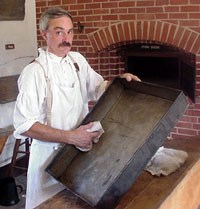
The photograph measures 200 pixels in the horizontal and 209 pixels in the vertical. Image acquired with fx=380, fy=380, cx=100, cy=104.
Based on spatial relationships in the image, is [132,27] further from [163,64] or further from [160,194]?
[160,194]

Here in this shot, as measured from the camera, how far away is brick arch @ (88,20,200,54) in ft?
10.1

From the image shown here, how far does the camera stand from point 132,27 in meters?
3.28

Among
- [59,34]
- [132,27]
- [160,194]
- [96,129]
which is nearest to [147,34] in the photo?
[132,27]

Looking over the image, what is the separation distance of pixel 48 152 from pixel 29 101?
283 millimetres

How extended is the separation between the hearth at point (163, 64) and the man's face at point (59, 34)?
171 centimetres

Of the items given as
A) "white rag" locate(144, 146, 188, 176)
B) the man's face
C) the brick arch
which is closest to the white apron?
the man's face

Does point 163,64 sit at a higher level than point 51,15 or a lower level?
lower

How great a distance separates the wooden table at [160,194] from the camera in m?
1.36

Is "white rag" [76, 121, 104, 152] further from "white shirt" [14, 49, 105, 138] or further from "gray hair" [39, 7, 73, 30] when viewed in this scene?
"gray hair" [39, 7, 73, 30]

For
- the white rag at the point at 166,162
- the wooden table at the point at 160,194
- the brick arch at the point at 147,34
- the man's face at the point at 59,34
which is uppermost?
the man's face at the point at 59,34

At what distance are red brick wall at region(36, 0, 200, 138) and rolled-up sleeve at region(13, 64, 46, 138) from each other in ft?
5.63

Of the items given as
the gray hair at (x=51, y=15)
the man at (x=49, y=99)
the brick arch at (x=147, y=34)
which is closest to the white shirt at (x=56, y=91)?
the man at (x=49, y=99)

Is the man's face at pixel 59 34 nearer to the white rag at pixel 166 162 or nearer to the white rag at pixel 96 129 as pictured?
the white rag at pixel 96 129

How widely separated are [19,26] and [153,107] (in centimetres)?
252
